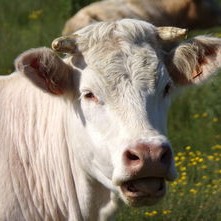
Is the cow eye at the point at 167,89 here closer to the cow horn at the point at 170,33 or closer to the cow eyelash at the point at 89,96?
the cow horn at the point at 170,33

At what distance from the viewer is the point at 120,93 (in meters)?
6.11

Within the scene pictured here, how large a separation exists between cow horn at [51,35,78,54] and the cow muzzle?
78cm

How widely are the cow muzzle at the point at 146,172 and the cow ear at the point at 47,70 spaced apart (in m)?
0.72

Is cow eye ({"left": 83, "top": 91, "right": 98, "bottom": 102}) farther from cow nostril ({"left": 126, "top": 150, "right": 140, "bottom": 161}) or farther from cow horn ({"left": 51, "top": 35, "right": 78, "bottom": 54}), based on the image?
cow nostril ({"left": 126, "top": 150, "right": 140, "bottom": 161})

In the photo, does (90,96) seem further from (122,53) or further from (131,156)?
(131,156)

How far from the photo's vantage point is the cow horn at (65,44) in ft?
20.4

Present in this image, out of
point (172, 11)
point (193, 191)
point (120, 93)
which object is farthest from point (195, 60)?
point (172, 11)

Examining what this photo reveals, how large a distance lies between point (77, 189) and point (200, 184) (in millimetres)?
2231

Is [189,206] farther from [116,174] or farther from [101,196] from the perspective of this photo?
[116,174]

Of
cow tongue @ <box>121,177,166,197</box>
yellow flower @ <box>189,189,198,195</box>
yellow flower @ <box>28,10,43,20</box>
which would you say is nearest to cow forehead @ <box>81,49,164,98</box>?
cow tongue @ <box>121,177,166,197</box>

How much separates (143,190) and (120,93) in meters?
0.58

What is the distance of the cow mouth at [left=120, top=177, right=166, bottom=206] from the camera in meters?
5.94

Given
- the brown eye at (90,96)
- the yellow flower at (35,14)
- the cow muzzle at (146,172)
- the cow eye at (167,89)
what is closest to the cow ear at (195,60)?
the cow eye at (167,89)

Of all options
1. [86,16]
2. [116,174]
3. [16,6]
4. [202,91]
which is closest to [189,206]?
[116,174]
